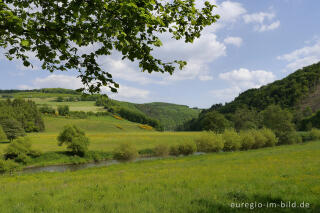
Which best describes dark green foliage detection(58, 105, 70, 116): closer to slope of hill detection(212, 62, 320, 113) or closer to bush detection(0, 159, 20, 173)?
bush detection(0, 159, 20, 173)

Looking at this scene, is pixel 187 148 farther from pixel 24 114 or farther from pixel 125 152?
pixel 24 114

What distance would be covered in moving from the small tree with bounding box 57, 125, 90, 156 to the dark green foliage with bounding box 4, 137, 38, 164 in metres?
8.67

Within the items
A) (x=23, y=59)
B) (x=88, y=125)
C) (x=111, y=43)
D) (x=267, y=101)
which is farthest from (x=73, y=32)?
(x=267, y=101)

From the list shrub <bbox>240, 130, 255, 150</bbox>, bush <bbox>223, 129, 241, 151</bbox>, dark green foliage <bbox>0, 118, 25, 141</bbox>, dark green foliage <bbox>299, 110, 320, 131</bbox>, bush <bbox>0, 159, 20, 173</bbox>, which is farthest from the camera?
dark green foliage <bbox>299, 110, 320, 131</bbox>

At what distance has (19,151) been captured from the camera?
144ft

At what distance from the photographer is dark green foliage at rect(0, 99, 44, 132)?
333 ft

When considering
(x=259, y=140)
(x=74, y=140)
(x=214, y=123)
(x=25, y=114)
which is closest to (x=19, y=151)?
(x=74, y=140)

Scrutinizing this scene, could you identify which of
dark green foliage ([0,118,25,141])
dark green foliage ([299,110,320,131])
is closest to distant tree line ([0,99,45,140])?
dark green foliage ([0,118,25,141])

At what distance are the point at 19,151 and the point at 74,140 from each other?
1161 centimetres

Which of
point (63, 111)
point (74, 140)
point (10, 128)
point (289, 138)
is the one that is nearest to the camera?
point (74, 140)

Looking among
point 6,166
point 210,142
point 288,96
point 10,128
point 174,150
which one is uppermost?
Result: point 288,96

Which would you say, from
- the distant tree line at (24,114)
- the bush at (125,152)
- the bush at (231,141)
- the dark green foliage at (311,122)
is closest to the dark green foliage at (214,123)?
the bush at (231,141)

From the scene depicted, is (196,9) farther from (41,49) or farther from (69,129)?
(69,129)

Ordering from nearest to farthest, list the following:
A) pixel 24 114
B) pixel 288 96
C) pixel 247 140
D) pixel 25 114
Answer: pixel 247 140, pixel 24 114, pixel 25 114, pixel 288 96
